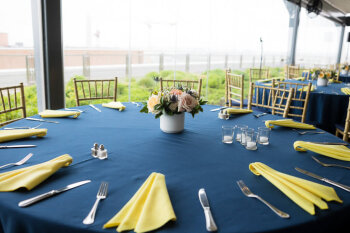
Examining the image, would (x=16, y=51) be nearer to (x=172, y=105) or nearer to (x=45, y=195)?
(x=172, y=105)

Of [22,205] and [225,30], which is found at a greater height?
[225,30]

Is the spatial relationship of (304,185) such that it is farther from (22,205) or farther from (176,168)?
(22,205)

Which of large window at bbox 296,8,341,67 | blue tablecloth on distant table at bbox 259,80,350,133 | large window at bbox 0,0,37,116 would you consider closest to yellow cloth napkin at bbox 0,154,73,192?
blue tablecloth on distant table at bbox 259,80,350,133

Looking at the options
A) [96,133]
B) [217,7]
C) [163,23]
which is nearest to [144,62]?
[163,23]

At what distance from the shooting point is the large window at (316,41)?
8.86m

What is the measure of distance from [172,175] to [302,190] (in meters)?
0.50

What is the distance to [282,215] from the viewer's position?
883mm

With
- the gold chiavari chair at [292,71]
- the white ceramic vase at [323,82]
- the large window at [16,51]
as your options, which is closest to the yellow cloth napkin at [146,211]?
the large window at [16,51]

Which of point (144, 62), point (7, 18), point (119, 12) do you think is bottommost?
point (144, 62)

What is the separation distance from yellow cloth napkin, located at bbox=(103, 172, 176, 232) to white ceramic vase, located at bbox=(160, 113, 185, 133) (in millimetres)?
657

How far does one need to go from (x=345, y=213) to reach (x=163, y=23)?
17.8 ft

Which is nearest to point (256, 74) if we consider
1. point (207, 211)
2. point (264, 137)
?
point (264, 137)

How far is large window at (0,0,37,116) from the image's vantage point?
437cm

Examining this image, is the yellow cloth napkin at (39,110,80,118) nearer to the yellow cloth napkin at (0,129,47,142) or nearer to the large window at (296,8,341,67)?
the yellow cloth napkin at (0,129,47,142)
